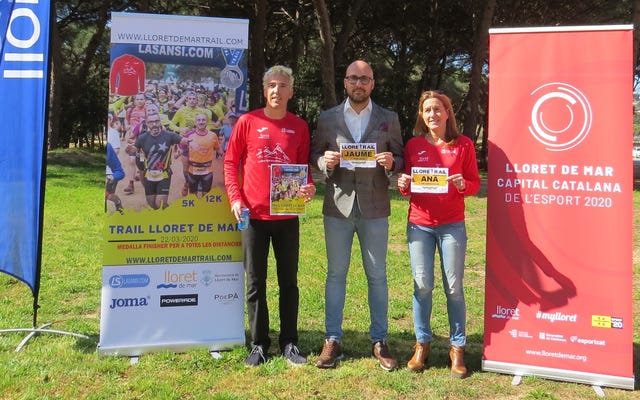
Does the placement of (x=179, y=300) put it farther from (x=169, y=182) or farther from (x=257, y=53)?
(x=257, y=53)

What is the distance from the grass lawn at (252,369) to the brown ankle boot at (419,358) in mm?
66

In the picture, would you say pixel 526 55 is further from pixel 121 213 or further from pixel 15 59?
pixel 15 59

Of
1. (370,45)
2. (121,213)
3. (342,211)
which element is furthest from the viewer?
(370,45)

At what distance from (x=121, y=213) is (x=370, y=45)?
2317 centimetres

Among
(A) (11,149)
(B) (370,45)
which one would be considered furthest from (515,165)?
(B) (370,45)

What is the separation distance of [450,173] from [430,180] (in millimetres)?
188

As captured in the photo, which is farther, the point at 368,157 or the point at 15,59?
the point at 15,59

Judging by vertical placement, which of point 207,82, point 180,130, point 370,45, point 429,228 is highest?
point 370,45

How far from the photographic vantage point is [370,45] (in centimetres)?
2592

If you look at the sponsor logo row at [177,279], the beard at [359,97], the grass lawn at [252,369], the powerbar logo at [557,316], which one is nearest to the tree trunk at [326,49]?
the grass lawn at [252,369]

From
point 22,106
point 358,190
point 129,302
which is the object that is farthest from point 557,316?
point 22,106

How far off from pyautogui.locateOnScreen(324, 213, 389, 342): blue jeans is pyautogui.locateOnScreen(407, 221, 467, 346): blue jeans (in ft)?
0.75

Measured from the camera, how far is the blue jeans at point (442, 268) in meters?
3.81

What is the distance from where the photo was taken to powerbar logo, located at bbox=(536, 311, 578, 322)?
380 centimetres
